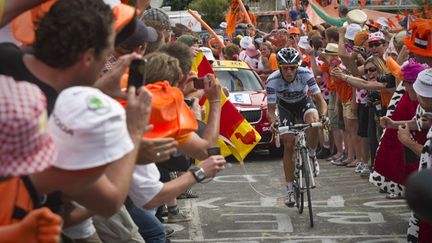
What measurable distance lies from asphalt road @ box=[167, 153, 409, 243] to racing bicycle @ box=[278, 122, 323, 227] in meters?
0.27

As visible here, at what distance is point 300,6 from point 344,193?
1520 centimetres

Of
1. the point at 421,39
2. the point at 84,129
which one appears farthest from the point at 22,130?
the point at 421,39

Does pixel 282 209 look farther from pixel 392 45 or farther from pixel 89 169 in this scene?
pixel 89 169

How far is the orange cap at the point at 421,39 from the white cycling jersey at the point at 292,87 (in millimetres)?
2829

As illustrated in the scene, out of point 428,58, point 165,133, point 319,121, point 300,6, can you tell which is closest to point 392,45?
point 319,121

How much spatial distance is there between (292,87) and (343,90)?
2706 mm

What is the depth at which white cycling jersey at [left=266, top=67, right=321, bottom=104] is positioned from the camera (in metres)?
11.0

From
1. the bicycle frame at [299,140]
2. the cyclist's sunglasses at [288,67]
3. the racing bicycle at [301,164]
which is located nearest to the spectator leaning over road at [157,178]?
the racing bicycle at [301,164]

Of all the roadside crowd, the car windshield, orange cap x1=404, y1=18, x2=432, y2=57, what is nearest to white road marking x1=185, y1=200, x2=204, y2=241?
the roadside crowd

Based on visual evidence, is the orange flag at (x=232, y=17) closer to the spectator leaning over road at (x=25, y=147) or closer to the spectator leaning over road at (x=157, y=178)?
the spectator leaning over road at (x=157, y=178)

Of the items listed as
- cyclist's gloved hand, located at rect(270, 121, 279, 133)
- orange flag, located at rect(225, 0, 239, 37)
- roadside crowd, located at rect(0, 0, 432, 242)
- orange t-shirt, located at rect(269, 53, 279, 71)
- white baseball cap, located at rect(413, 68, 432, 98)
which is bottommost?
orange flag, located at rect(225, 0, 239, 37)

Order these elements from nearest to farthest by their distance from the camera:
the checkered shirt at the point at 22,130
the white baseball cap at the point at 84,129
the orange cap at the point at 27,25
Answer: the checkered shirt at the point at 22,130, the white baseball cap at the point at 84,129, the orange cap at the point at 27,25

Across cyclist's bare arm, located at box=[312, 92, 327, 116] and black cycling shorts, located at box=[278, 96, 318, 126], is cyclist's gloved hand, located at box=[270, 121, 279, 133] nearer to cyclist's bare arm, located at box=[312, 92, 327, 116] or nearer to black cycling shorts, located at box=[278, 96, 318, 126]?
cyclist's bare arm, located at box=[312, 92, 327, 116]

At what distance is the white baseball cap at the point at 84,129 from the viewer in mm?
2686
